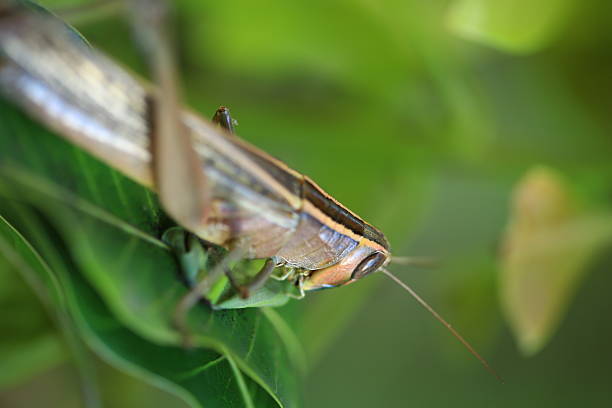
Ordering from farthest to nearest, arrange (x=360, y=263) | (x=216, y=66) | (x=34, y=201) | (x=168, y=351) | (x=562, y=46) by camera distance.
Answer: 1. (x=216, y=66)
2. (x=562, y=46)
3. (x=360, y=263)
4. (x=168, y=351)
5. (x=34, y=201)

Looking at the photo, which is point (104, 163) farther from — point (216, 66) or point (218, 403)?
point (216, 66)

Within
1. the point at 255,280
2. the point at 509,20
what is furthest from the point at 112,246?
the point at 509,20

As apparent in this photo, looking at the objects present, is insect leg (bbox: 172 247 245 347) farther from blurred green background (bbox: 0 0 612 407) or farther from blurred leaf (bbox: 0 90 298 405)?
blurred green background (bbox: 0 0 612 407)

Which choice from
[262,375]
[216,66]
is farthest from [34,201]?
[216,66]

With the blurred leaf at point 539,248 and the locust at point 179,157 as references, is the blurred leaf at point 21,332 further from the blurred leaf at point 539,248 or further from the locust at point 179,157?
the blurred leaf at point 539,248

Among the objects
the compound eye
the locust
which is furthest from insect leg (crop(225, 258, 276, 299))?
the compound eye

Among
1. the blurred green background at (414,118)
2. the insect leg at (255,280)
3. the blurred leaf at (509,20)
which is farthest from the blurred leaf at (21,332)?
the blurred leaf at (509,20)
